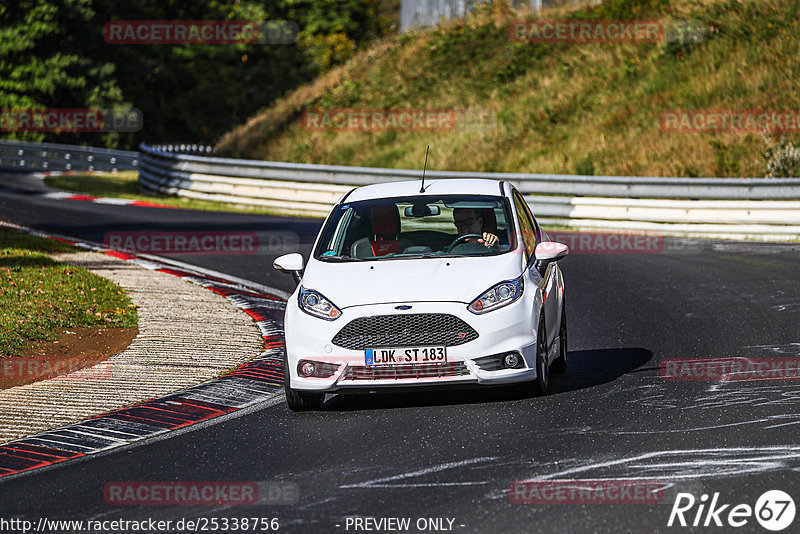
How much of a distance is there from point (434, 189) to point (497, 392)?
195 cm

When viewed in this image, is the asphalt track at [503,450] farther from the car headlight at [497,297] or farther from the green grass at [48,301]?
the green grass at [48,301]

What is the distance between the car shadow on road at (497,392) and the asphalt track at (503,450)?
0.02 metres

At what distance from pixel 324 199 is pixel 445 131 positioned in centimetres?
827

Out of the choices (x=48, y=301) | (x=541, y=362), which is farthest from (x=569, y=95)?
(x=541, y=362)

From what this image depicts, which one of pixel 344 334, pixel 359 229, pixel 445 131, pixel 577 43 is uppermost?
pixel 577 43

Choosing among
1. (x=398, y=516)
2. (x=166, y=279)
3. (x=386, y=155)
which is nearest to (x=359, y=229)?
(x=398, y=516)

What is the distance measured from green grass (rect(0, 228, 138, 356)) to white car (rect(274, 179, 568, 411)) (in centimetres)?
388

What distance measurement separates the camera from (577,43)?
38469 millimetres

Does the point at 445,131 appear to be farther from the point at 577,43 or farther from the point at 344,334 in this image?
the point at 344,334

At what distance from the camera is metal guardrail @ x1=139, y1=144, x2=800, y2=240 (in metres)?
21.5

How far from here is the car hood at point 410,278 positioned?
352 inches

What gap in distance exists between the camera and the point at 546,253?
973 centimetres

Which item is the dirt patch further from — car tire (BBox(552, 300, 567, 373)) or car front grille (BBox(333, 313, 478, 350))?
car tire (BBox(552, 300, 567, 373))

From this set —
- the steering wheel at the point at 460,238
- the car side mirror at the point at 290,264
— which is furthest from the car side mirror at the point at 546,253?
the car side mirror at the point at 290,264
